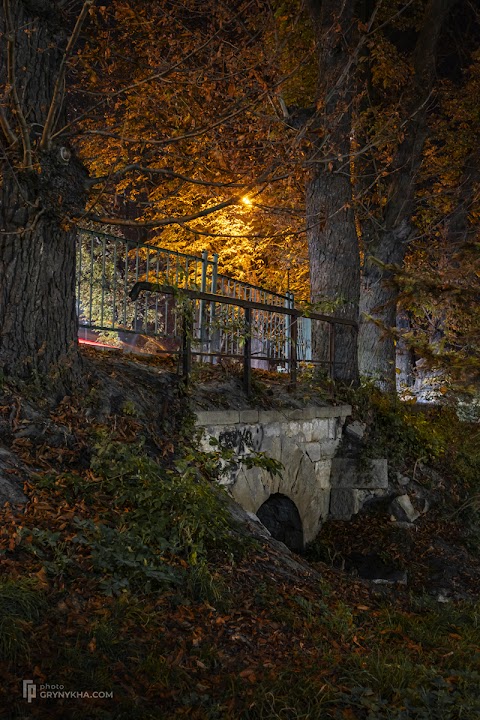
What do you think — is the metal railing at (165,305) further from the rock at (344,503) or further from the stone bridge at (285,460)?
the rock at (344,503)

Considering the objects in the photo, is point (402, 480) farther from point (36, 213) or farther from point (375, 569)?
point (36, 213)

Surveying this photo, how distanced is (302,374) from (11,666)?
6.72 meters

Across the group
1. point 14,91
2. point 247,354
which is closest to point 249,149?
point 247,354

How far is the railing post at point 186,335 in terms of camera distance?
6445mm

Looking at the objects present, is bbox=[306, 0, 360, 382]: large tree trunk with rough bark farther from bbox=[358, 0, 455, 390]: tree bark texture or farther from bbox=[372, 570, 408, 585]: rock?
bbox=[372, 570, 408, 585]: rock

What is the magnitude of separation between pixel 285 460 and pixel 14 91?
15.1 ft

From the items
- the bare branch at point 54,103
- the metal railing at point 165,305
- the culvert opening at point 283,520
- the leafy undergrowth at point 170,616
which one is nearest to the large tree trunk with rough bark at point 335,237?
the metal railing at point 165,305

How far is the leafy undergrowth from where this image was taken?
307 centimetres

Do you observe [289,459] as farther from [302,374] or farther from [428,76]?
[428,76]

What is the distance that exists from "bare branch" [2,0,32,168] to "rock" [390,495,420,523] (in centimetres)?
Result: 611

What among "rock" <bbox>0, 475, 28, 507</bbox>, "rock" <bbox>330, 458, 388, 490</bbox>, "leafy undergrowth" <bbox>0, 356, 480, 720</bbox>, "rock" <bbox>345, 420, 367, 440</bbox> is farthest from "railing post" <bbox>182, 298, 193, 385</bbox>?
"rock" <bbox>345, 420, 367, 440</bbox>

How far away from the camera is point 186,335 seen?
6.48 m

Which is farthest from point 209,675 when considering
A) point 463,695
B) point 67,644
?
point 463,695

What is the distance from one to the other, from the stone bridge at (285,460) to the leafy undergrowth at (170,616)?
1.10m
